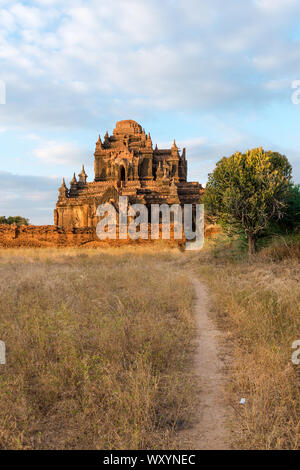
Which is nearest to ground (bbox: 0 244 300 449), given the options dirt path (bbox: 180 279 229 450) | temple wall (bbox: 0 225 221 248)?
dirt path (bbox: 180 279 229 450)

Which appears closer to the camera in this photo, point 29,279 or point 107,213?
point 29,279

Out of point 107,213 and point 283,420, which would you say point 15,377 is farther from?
→ point 107,213

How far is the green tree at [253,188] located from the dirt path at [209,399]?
778 centimetres

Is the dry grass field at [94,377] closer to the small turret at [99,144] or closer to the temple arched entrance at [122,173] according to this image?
the temple arched entrance at [122,173]

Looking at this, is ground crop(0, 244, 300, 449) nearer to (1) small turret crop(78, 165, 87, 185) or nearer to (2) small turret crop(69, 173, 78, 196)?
(2) small turret crop(69, 173, 78, 196)

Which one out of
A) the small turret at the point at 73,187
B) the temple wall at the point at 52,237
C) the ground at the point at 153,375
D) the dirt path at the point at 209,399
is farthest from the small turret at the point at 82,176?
the dirt path at the point at 209,399

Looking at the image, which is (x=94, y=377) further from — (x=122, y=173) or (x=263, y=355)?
(x=122, y=173)

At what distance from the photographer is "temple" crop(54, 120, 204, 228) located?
3112 cm

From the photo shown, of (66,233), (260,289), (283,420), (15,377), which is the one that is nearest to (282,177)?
(260,289)

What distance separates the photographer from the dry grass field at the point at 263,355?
8.54ft

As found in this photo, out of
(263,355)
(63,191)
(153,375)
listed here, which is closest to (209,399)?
(153,375)
